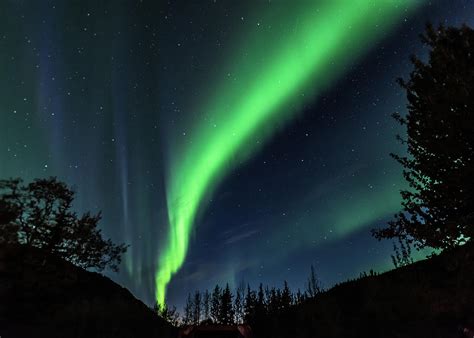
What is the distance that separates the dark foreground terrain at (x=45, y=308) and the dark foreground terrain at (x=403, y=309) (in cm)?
870

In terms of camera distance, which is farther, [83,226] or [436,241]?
[83,226]

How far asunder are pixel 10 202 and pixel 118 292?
13.5 m

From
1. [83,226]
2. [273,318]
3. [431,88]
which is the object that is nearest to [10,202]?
[83,226]

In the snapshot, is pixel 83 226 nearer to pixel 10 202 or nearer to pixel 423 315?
pixel 10 202

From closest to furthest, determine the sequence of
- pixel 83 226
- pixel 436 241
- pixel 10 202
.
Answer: pixel 436 241
pixel 10 202
pixel 83 226

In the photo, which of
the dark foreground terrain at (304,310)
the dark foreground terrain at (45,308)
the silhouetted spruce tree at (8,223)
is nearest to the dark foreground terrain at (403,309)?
the dark foreground terrain at (304,310)

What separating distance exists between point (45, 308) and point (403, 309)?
62.1 ft

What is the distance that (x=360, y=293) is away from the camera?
2209 cm

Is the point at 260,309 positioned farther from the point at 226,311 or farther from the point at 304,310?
the point at 304,310

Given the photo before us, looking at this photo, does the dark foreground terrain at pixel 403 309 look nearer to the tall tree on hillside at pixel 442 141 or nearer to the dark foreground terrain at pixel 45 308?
the tall tree on hillside at pixel 442 141

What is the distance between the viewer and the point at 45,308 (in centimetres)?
1947

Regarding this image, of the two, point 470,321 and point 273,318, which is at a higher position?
point 273,318

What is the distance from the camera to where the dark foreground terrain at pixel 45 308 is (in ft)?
54.6

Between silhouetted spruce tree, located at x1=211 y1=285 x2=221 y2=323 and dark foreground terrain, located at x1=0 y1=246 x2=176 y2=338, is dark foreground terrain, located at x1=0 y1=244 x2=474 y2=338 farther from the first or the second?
silhouetted spruce tree, located at x1=211 y1=285 x2=221 y2=323
